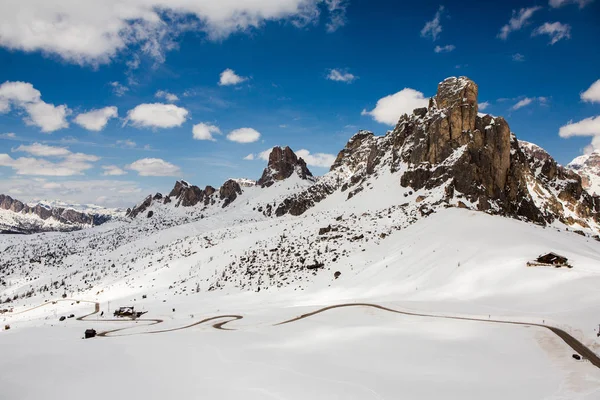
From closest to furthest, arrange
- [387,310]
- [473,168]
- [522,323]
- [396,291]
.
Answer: [522,323] → [387,310] → [396,291] → [473,168]

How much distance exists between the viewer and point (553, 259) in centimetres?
2691

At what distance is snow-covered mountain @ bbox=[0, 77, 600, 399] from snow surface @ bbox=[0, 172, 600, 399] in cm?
12

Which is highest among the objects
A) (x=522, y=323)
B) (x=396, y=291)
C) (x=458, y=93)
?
(x=458, y=93)

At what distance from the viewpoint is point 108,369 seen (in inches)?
418

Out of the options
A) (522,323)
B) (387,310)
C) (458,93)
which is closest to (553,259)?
(522,323)

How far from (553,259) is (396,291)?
490 inches

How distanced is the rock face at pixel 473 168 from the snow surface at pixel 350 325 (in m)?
6.45

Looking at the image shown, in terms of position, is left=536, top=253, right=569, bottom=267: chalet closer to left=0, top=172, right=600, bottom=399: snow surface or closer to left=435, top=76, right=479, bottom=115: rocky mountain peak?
left=0, top=172, right=600, bottom=399: snow surface

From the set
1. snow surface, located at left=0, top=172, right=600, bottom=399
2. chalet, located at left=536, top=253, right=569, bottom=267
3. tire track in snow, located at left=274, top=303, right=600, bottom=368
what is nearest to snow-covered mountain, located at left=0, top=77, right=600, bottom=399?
snow surface, located at left=0, top=172, right=600, bottom=399

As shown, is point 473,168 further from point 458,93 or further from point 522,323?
point 522,323

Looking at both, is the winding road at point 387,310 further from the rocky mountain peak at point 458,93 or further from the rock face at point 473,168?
the rocky mountain peak at point 458,93

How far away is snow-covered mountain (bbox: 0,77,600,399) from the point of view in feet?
37.9

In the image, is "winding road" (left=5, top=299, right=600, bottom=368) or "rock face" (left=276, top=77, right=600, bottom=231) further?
"rock face" (left=276, top=77, right=600, bottom=231)

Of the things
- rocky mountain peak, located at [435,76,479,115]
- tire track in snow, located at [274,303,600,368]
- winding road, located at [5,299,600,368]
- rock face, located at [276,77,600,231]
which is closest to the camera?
tire track in snow, located at [274,303,600,368]
